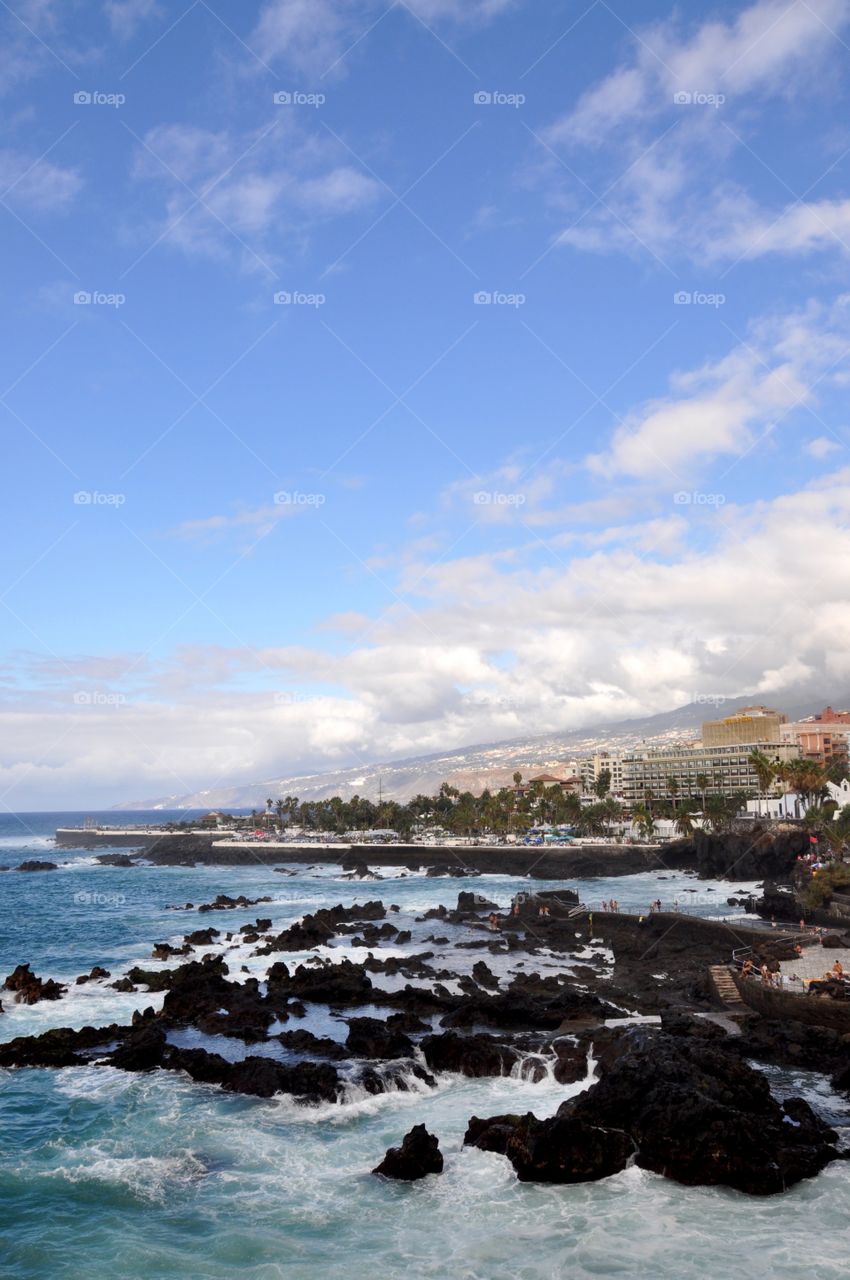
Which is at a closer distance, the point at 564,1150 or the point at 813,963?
the point at 564,1150

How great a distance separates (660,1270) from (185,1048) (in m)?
20.6

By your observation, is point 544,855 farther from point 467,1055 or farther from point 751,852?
point 467,1055

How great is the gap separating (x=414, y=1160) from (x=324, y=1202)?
90.7 inches

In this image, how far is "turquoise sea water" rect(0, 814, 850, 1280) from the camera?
17.7m

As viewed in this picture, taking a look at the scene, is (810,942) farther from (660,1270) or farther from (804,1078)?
(660,1270)

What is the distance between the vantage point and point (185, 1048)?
32.5 meters

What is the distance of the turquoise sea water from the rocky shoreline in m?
0.65

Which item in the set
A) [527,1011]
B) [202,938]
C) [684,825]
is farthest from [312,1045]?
[684,825]

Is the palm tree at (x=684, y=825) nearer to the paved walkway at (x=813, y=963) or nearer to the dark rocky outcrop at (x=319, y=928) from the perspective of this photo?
the dark rocky outcrop at (x=319, y=928)

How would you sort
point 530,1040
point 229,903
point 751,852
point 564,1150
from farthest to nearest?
1. point 751,852
2. point 229,903
3. point 530,1040
4. point 564,1150

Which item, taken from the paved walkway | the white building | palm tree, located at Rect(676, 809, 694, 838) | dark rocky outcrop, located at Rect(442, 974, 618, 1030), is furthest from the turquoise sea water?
palm tree, located at Rect(676, 809, 694, 838)

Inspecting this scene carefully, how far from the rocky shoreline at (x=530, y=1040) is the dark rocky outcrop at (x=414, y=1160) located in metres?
0.05

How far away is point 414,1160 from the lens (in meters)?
21.3

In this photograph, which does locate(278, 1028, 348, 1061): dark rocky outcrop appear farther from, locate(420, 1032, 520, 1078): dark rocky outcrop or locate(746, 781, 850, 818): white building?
locate(746, 781, 850, 818): white building
